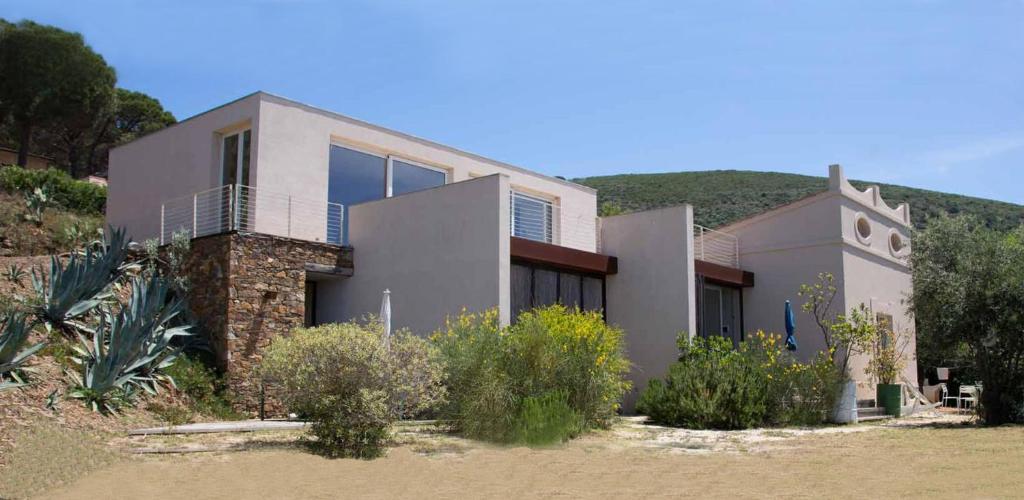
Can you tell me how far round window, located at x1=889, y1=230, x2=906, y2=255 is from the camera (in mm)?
21672

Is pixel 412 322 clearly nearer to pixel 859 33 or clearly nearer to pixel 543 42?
pixel 543 42

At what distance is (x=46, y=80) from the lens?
104 ft

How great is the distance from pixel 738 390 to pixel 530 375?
4.36m

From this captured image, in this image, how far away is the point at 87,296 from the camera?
13070 mm

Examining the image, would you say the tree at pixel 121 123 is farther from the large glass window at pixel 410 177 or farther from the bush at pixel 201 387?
the bush at pixel 201 387

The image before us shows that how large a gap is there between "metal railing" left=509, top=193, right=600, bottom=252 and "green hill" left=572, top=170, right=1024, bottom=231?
26.9 metres

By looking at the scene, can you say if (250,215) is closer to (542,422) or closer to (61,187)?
(542,422)

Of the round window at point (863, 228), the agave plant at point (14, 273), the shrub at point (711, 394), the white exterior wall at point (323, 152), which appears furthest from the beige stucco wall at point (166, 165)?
the round window at point (863, 228)

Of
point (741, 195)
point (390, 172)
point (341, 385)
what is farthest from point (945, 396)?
point (741, 195)

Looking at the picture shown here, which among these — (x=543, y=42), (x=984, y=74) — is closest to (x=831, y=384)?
(x=984, y=74)

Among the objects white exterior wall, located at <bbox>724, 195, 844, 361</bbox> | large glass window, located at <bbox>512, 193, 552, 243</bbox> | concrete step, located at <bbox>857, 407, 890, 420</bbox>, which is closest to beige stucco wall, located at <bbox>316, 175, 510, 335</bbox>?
large glass window, located at <bbox>512, 193, 552, 243</bbox>

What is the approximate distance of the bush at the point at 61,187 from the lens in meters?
24.6

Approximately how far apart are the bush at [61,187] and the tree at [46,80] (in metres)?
7.69

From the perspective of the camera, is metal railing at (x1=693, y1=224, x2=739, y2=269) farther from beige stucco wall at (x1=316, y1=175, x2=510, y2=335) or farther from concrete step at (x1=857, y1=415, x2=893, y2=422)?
beige stucco wall at (x1=316, y1=175, x2=510, y2=335)
